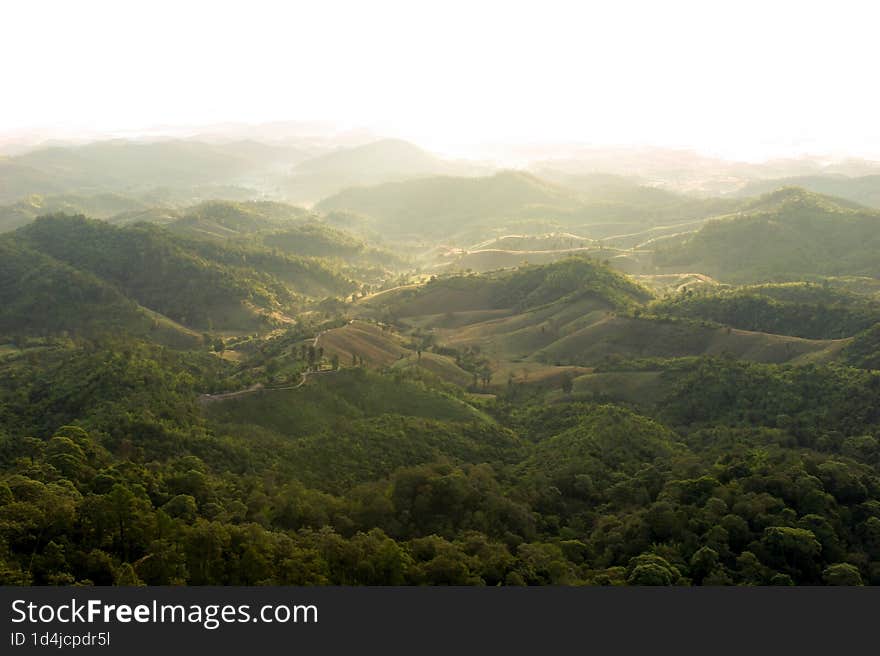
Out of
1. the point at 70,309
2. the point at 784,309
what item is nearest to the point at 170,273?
the point at 70,309

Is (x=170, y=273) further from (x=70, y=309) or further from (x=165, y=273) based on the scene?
(x=70, y=309)

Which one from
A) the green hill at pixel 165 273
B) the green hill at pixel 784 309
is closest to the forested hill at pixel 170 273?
the green hill at pixel 165 273

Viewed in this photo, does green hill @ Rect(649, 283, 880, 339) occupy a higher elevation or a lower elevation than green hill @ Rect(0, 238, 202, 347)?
higher

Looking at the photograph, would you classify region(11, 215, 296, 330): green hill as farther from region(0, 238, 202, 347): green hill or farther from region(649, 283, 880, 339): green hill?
region(649, 283, 880, 339): green hill

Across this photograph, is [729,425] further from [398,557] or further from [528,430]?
[398,557]

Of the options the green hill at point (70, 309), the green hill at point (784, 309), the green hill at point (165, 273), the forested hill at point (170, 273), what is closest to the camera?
the green hill at point (784, 309)

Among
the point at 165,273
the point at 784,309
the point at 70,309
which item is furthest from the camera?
the point at 165,273

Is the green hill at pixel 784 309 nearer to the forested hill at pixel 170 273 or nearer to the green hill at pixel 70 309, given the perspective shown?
the forested hill at pixel 170 273

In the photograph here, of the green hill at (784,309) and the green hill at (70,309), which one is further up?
the green hill at (784,309)

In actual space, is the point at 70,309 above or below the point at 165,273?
below

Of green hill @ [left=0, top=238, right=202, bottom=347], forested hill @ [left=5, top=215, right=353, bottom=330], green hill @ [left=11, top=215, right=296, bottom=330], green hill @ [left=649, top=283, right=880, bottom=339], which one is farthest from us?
green hill @ [left=11, top=215, right=296, bottom=330]

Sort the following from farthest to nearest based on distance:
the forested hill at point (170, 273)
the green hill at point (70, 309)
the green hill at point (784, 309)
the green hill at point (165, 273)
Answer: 1. the green hill at point (165, 273)
2. the forested hill at point (170, 273)
3. the green hill at point (70, 309)
4. the green hill at point (784, 309)

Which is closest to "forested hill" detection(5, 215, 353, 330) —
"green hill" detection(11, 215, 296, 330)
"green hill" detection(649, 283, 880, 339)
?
"green hill" detection(11, 215, 296, 330)

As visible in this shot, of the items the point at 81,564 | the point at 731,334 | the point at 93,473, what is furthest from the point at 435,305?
the point at 81,564
